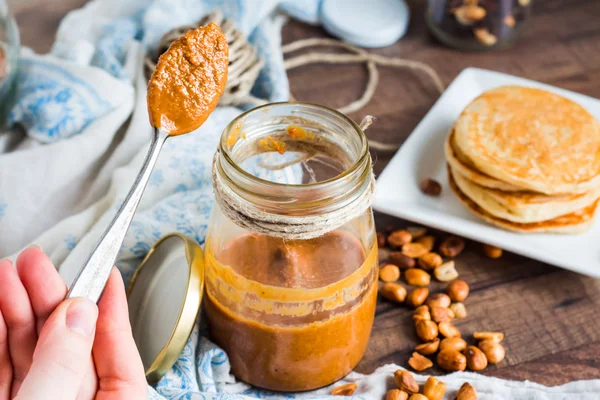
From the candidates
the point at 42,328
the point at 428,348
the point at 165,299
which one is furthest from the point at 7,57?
the point at 428,348

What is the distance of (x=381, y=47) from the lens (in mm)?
1880

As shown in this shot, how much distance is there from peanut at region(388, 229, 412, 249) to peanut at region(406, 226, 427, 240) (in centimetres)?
2

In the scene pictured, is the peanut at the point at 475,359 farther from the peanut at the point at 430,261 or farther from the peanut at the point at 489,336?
the peanut at the point at 430,261

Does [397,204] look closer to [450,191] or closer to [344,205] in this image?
[450,191]

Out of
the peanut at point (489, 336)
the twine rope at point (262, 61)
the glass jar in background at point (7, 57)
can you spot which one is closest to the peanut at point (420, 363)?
the peanut at point (489, 336)

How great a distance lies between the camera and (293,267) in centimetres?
94

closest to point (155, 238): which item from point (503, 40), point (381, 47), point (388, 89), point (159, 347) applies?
point (159, 347)

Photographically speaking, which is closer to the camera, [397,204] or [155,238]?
[155,238]

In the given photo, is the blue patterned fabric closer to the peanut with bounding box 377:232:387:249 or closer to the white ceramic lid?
the white ceramic lid

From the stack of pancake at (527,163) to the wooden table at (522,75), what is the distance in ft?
0.32

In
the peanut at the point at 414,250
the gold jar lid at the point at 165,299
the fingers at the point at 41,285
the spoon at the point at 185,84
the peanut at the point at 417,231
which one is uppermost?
A: the spoon at the point at 185,84

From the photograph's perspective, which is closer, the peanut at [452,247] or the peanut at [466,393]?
the peanut at [466,393]

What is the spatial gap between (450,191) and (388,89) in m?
0.40

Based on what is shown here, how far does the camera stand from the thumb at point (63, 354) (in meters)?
0.68
